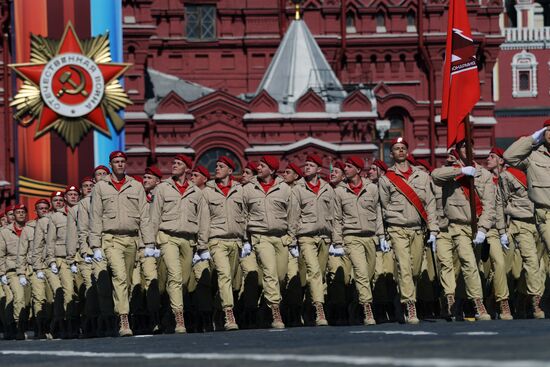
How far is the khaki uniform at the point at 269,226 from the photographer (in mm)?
21734

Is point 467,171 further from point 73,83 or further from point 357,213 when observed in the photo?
point 73,83

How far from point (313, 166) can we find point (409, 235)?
6.61 ft

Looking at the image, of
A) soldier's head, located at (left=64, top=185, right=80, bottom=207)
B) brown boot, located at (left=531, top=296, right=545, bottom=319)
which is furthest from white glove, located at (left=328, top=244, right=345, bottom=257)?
soldier's head, located at (left=64, top=185, right=80, bottom=207)

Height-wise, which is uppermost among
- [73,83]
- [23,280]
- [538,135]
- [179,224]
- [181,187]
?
[73,83]

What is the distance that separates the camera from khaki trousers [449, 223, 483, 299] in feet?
67.3

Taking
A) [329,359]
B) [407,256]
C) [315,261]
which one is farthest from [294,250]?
[329,359]

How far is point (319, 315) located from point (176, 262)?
67.6 inches

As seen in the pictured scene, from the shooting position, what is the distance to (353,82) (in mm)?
59750

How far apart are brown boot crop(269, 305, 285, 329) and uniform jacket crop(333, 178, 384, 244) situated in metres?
1.30

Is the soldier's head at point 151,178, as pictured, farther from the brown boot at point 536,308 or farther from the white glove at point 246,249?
the brown boot at point 536,308

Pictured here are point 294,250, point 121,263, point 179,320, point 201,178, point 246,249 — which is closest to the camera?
point 179,320

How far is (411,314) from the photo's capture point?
67.5 ft

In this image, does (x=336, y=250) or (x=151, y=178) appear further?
(x=151, y=178)

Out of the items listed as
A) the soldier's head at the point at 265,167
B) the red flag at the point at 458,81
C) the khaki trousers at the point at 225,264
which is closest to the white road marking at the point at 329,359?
the khaki trousers at the point at 225,264
